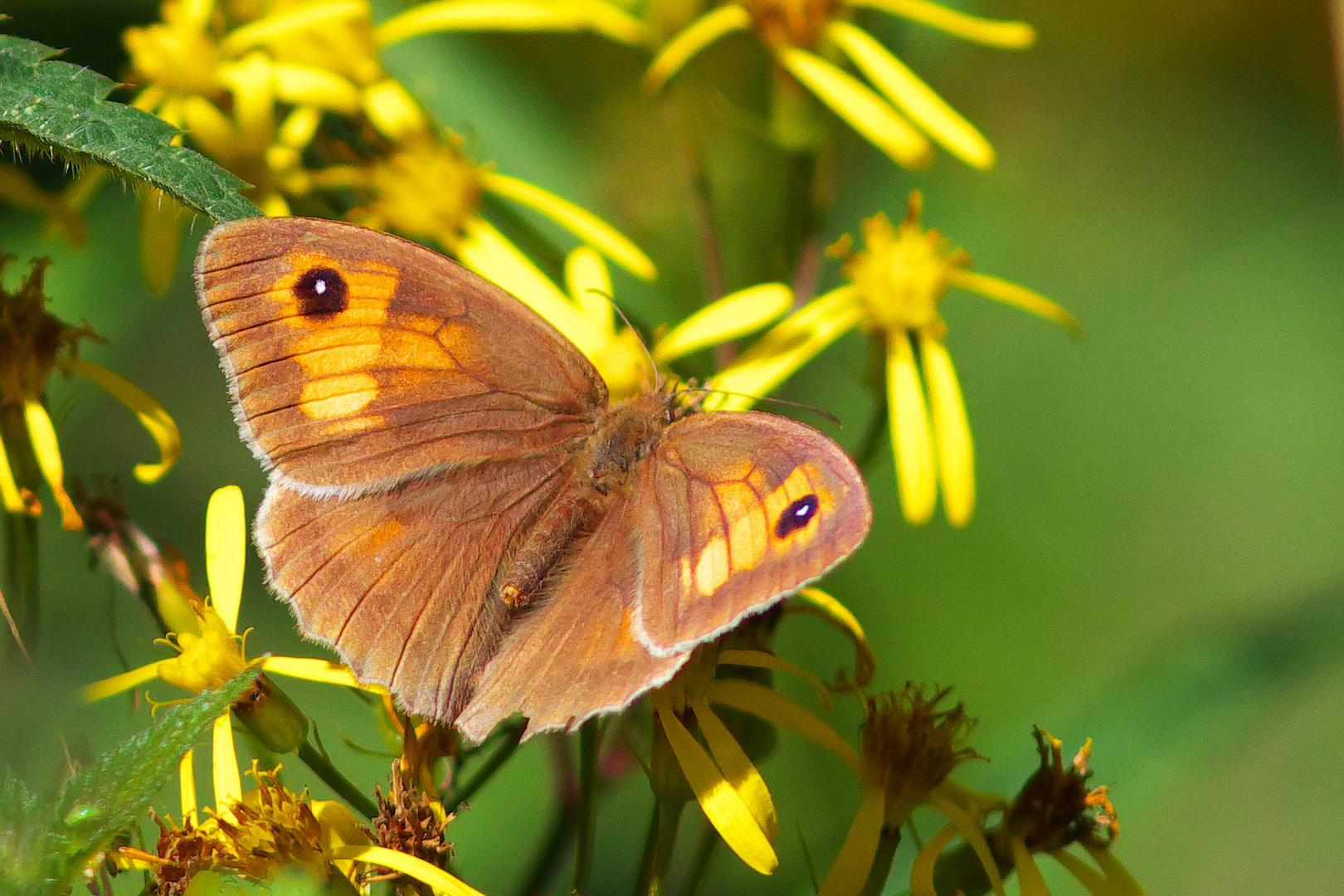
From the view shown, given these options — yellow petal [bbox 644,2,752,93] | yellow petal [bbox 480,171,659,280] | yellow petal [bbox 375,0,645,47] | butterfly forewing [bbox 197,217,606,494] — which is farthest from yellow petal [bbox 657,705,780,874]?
yellow petal [bbox 375,0,645,47]

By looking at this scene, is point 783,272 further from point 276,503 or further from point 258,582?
point 258,582

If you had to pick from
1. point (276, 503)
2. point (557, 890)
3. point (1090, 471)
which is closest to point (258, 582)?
point (557, 890)

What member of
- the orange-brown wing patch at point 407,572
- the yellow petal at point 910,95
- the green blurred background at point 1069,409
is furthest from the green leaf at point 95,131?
the yellow petal at point 910,95

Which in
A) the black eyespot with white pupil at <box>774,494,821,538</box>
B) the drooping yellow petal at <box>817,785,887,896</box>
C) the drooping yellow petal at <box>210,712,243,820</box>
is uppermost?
the black eyespot with white pupil at <box>774,494,821,538</box>

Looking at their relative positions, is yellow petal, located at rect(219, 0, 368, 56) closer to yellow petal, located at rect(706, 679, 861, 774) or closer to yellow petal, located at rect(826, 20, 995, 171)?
yellow petal, located at rect(826, 20, 995, 171)

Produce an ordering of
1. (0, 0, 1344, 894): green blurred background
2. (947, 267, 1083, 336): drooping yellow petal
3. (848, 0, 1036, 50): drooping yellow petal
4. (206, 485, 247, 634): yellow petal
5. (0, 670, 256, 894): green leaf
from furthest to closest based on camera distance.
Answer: (0, 0, 1344, 894): green blurred background < (848, 0, 1036, 50): drooping yellow petal < (947, 267, 1083, 336): drooping yellow petal < (206, 485, 247, 634): yellow petal < (0, 670, 256, 894): green leaf

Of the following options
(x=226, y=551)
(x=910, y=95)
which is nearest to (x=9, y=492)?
(x=226, y=551)

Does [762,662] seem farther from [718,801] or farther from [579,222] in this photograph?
[579,222]

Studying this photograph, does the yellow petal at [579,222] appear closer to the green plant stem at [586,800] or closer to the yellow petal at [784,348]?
the yellow petal at [784,348]
